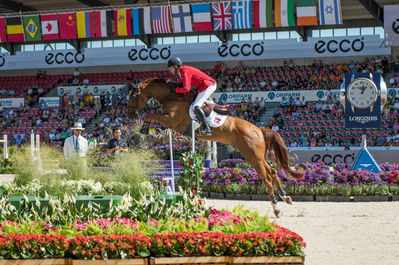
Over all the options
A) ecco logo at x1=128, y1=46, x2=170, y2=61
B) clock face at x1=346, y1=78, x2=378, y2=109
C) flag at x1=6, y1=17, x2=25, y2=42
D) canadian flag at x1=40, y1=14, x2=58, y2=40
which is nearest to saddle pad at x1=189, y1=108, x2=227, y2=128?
clock face at x1=346, y1=78, x2=378, y2=109

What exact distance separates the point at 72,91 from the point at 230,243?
31296 millimetres

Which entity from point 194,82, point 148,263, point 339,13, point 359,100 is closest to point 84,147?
point 194,82

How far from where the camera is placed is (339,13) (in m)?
27.0

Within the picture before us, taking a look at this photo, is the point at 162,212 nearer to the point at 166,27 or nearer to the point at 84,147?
the point at 84,147

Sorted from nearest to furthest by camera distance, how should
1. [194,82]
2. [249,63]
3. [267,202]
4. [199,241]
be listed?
[199,241] → [194,82] → [267,202] → [249,63]

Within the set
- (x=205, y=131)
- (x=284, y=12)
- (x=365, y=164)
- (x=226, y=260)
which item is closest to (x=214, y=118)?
(x=205, y=131)

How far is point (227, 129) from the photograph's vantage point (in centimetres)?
866

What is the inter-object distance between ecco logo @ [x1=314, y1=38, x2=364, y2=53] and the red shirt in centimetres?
2418

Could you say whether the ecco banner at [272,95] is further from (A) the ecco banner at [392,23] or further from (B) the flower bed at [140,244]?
(B) the flower bed at [140,244]

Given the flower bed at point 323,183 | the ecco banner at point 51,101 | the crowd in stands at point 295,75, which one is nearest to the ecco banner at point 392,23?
the crowd in stands at point 295,75

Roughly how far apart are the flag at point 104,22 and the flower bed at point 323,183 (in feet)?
69.0

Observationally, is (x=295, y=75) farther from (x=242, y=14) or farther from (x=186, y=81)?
(x=186, y=81)

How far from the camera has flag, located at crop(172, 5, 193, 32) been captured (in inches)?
1172

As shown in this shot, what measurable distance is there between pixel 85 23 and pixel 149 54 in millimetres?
4683
